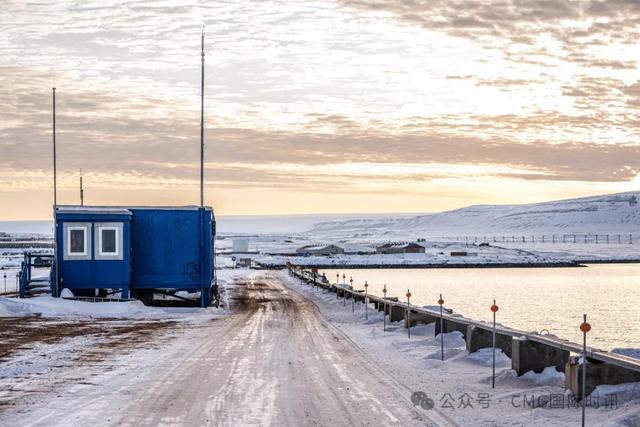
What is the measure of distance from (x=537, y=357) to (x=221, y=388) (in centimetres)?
550

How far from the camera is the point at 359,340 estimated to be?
852 inches

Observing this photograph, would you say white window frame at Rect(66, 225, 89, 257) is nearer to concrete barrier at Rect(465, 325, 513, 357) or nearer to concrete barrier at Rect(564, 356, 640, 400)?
concrete barrier at Rect(465, 325, 513, 357)

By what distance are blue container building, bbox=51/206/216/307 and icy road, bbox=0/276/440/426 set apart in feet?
38.3

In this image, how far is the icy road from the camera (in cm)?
1110

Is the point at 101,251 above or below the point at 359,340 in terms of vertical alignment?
above

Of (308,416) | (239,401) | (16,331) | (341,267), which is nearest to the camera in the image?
(308,416)

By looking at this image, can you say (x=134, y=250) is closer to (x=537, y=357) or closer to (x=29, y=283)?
(x=29, y=283)

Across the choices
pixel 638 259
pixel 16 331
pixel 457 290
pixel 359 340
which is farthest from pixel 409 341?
pixel 638 259

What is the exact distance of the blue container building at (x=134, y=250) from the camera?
32.0 m

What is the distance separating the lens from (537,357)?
14430mm

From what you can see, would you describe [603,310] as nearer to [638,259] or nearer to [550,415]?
[550,415]

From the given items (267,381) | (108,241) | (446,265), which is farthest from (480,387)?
(446,265)

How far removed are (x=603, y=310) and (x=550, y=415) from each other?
142 ft

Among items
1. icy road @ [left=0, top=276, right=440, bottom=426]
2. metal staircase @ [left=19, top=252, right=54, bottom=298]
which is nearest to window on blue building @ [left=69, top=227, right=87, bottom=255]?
metal staircase @ [left=19, top=252, right=54, bottom=298]
